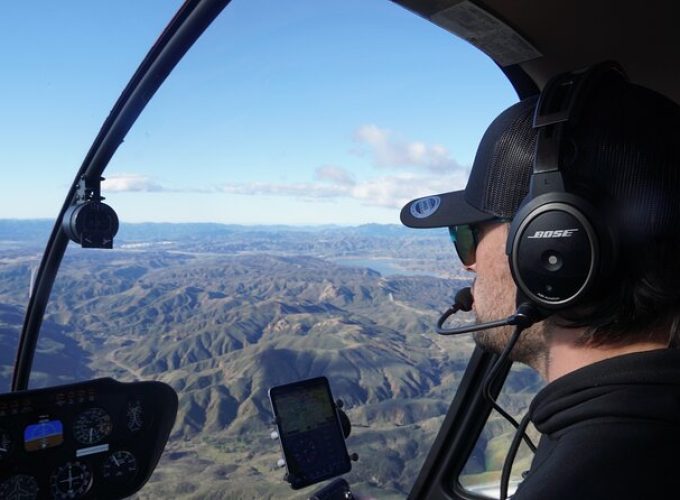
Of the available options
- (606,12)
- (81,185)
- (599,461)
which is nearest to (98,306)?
(81,185)

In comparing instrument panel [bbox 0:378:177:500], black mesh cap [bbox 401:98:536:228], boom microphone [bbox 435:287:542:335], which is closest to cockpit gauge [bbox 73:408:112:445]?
instrument panel [bbox 0:378:177:500]

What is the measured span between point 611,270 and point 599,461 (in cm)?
28

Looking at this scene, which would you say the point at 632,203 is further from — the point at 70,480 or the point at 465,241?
the point at 70,480

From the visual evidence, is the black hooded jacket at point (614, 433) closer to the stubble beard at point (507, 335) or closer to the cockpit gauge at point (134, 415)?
the stubble beard at point (507, 335)

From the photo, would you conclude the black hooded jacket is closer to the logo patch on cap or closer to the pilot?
the pilot

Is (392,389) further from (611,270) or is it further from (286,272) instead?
(611,270)

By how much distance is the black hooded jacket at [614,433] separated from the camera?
0.67 meters

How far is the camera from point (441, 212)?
3.76 ft

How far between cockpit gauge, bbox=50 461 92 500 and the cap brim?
1.54m

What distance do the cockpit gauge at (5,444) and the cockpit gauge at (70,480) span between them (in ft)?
0.55

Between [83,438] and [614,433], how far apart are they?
1.86m

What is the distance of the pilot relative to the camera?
0.75 metres

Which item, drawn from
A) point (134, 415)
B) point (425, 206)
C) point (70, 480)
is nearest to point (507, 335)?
point (425, 206)

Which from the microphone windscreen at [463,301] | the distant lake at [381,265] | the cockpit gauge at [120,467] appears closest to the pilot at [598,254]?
the microphone windscreen at [463,301]
